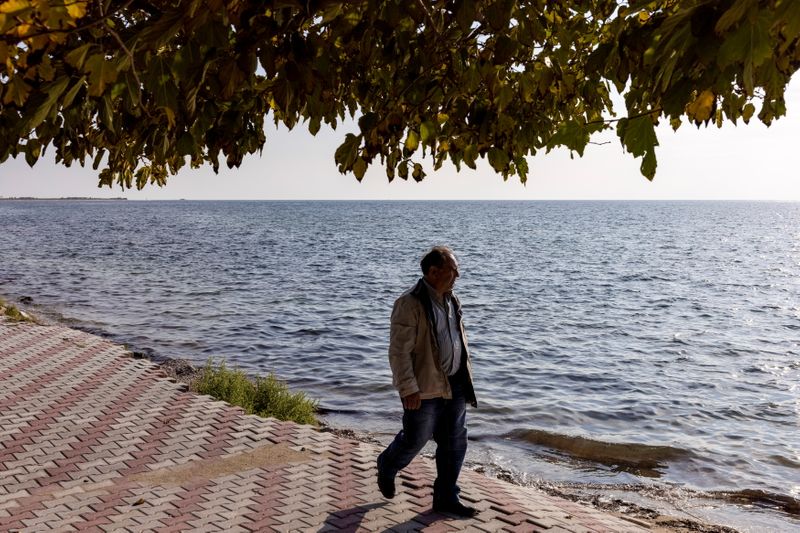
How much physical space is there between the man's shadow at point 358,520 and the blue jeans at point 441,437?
0.55ft

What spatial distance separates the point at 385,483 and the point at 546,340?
45.9ft

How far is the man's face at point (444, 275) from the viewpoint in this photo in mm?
5344

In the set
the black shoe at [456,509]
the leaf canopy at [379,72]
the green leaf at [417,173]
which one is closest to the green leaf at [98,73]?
the leaf canopy at [379,72]

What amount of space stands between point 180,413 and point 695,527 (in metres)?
5.99

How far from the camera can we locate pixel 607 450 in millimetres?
10688

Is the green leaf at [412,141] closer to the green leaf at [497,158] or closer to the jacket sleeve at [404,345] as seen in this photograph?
the green leaf at [497,158]

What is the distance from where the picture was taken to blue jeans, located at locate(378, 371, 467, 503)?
5426 mm

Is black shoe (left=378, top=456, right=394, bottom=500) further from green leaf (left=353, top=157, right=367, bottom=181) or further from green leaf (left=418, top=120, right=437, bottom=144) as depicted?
green leaf (left=353, top=157, right=367, bottom=181)

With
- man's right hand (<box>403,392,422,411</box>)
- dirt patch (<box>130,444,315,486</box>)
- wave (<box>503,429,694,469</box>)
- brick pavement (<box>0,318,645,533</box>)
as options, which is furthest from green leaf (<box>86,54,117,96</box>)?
wave (<box>503,429,694,469</box>)

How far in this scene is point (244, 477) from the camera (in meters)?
6.59

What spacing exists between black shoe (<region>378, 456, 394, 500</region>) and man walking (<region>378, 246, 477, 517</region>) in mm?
269

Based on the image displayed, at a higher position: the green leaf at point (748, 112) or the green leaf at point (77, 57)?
the green leaf at point (748, 112)

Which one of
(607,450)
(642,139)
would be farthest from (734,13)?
(607,450)

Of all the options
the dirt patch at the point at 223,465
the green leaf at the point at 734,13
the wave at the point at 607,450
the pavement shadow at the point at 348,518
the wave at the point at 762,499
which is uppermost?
the green leaf at the point at 734,13
